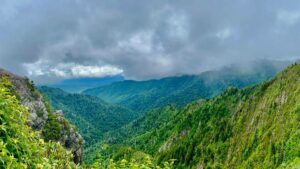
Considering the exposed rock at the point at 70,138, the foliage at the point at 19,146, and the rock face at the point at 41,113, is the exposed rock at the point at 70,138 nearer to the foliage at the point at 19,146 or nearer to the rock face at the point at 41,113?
the rock face at the point at 41,113

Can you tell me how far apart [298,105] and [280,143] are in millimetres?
20307

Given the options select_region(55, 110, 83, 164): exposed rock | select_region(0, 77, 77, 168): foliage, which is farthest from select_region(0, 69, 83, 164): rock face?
select_region(0, 77, 77, 168): foliage

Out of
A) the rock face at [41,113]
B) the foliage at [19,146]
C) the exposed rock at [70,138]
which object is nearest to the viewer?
the foliage at [19,146]

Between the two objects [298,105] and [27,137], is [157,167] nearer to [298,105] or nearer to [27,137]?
[27,137]

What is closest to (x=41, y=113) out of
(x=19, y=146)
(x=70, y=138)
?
(x=70, y=138)

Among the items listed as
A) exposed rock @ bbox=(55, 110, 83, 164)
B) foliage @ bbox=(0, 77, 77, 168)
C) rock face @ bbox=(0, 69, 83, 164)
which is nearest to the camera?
foliage @ bbox=(0, 77, 77, 168)

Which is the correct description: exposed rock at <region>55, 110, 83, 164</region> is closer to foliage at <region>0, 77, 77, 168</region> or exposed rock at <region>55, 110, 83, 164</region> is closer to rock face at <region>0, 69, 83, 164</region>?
rock face at <region>0, 69, 83, 164</region>

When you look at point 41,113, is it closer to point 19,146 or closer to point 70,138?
point 70,138

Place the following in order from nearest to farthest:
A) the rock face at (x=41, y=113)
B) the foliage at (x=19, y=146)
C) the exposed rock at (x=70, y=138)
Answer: the foliage at (x=19, y=146), the rock face at (x=41, y=113), the exposed rock at (x=70, y=138)

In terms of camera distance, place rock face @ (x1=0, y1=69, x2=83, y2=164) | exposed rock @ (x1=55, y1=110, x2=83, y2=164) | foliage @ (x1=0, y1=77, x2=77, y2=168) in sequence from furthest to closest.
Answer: exposed rock @ (x1=55, y1=110, x2=83, y2=164)
rock face @ (x1=0, y1=69, x2=83, y2=164)
foliage @ (x1=0, y1=77, x2=77, y2=168)

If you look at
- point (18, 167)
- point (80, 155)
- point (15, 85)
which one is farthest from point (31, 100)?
point (18, 167)

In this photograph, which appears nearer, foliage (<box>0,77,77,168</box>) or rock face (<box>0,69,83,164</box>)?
foliage (<box>0,77,77,168</box>)

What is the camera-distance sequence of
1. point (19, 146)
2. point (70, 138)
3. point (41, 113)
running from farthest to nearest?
point (70, 138) < point (41, 113) < point (19, 146)

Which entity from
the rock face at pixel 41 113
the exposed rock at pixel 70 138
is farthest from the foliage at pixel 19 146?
the exposed rock at pixel 70 138
